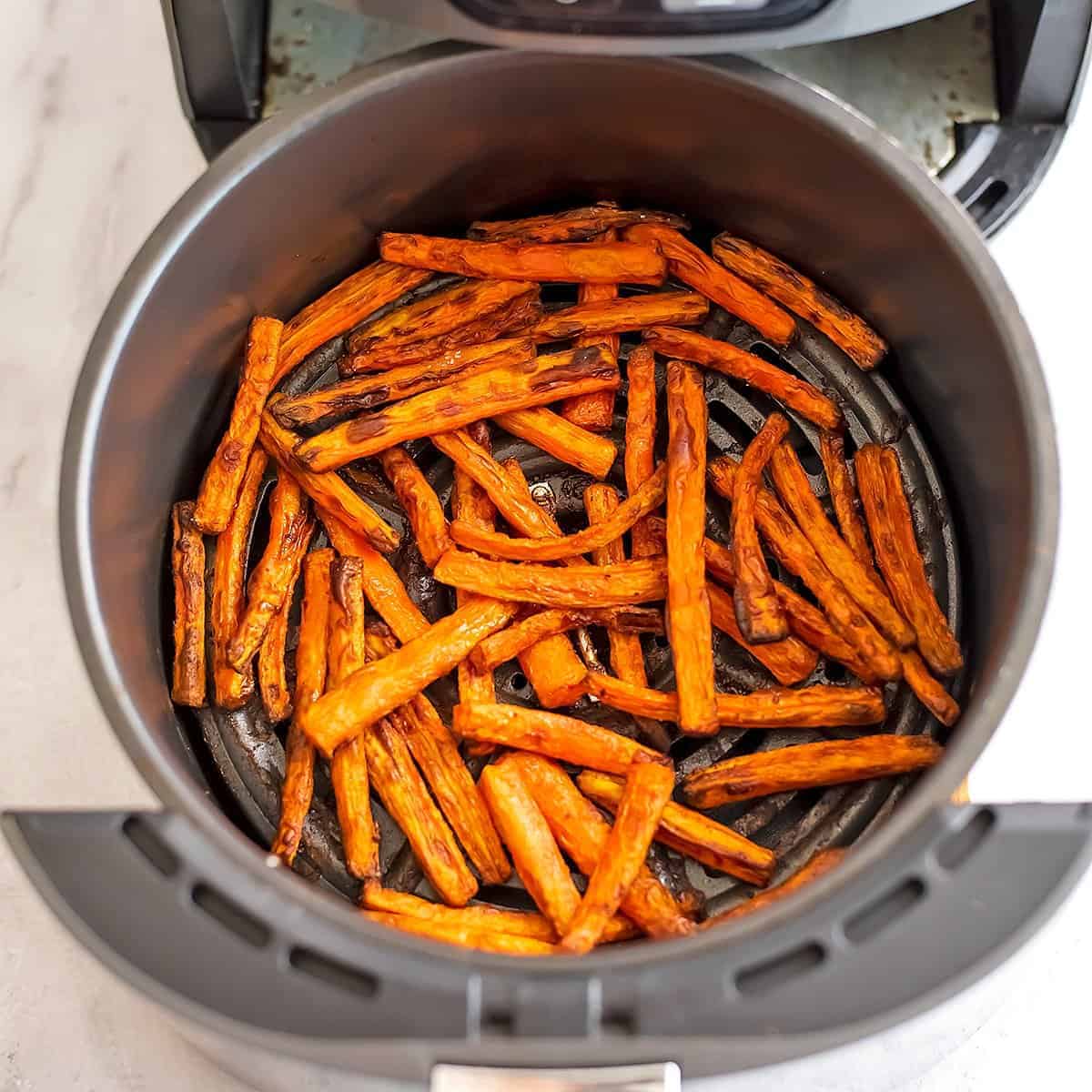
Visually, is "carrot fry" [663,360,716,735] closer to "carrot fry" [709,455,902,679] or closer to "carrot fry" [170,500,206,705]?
"carrot fry" [709,455,902,679]

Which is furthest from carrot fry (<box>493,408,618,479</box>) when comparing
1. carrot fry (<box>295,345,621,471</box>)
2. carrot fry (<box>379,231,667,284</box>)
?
carrot fry (<box>379,231,667,284</box>)

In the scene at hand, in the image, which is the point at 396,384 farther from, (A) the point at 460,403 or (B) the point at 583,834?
(B) the point at 583,834

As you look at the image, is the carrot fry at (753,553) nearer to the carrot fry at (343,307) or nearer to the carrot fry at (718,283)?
the carrot fry at (718,283)

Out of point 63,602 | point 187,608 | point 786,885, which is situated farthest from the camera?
point 63,602

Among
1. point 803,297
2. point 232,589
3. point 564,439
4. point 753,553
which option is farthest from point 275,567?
point 803,297

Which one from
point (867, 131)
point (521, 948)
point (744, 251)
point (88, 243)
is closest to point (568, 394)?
point (744, 251)

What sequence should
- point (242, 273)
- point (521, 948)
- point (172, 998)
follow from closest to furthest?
point (172, 998) → point (521, 948) → point (242, 273)

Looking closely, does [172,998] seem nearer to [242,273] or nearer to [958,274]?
[242,273]
